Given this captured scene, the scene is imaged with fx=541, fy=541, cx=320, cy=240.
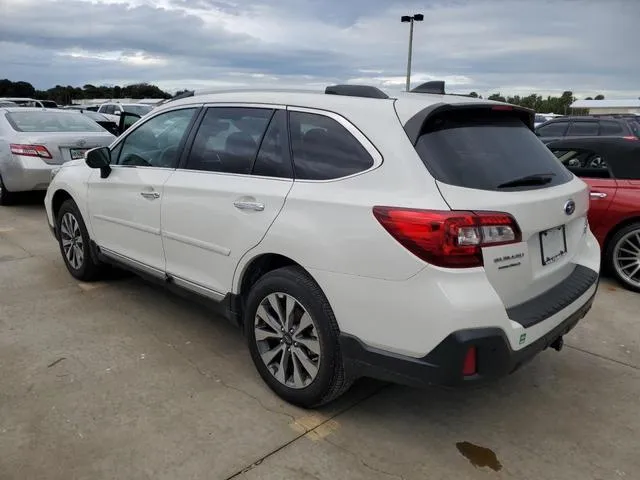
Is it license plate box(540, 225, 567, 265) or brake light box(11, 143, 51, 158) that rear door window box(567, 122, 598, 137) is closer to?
license plate box(540, 225, 567, 265)

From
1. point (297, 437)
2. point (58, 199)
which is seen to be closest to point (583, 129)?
point (58, 199)

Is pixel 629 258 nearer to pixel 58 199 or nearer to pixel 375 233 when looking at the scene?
pixel 375 233

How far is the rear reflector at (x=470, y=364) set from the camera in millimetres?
2336

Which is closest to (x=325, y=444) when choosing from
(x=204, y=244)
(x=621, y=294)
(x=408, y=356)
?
(x=408, y=356)

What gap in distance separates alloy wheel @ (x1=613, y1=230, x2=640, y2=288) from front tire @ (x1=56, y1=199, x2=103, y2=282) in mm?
4862

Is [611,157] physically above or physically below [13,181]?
above

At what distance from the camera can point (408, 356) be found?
2.46m

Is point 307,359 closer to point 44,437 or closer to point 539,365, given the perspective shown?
point 44,437

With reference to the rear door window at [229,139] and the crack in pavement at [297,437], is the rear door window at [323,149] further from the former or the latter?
the crack in pavement at [297,437]

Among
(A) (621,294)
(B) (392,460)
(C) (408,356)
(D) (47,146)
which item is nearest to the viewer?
(C) (408,356)

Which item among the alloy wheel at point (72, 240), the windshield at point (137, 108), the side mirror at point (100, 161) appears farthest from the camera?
the windshield at point (137, 108)

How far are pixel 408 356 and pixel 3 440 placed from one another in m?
2.05

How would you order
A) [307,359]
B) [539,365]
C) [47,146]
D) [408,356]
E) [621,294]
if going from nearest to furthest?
[408,356] → [307,359] → [539,365] → [621,294] → [47,146]

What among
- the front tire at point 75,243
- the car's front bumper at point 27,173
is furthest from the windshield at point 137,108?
the front tire at point 75,243
